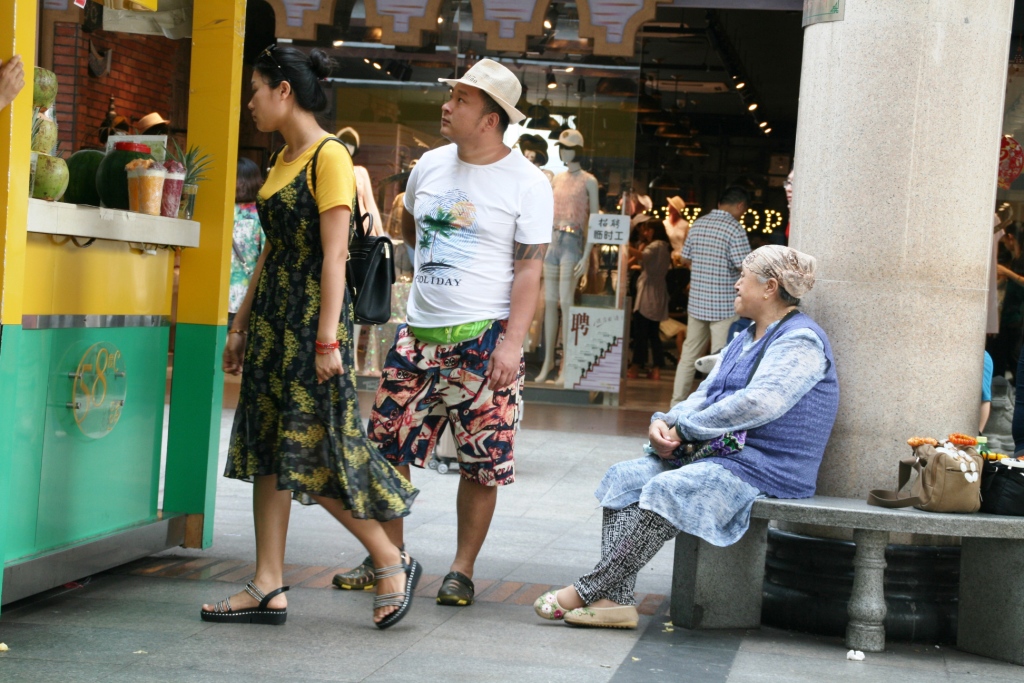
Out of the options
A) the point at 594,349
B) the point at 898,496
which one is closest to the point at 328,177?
the point at 898,496

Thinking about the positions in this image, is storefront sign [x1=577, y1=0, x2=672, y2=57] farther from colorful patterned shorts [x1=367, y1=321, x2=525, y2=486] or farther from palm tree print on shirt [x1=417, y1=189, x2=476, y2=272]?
colorful patterned shorts [x1=367, y1=321, x2=525, y2=486]

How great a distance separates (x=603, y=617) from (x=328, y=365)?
129 cm

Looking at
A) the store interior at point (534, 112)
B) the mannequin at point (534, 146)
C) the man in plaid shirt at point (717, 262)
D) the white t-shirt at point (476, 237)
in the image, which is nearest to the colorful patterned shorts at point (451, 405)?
the white t-shirt at point (476, 237)

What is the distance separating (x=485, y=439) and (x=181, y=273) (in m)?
1.45

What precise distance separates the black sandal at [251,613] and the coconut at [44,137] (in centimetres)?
156

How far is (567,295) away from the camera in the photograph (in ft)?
39.5

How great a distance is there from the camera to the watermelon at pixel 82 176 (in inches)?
181

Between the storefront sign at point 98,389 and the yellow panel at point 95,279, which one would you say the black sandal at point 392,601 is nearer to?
the storefront sign at point 98,389

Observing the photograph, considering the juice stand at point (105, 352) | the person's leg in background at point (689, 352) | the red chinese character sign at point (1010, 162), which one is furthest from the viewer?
the red chinese character sign at point (1010, 162)

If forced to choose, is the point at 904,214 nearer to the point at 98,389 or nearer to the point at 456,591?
the point at 456,591

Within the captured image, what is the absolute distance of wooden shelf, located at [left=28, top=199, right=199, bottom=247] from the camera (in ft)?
12.9

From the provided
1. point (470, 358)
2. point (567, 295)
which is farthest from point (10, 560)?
point (567, 295)

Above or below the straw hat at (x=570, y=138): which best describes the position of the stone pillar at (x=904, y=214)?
below

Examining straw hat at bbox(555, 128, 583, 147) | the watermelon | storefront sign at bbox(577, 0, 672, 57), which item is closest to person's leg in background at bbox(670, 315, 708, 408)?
straw hat at bbox(555, 128, 583, 147)
